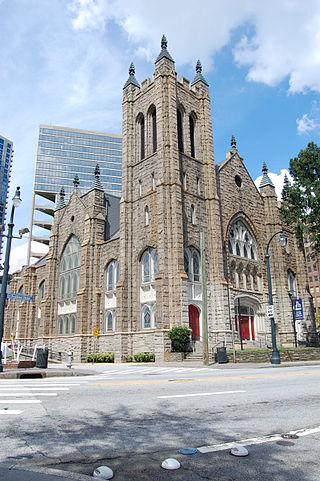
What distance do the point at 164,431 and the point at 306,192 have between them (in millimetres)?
29668

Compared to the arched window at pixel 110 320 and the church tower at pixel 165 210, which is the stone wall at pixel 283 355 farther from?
the arched window at pixel 110 320

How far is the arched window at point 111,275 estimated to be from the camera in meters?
32.3

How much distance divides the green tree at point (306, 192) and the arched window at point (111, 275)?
14864mm

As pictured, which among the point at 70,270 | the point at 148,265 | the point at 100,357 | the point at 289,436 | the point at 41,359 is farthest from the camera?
the point at 70,270

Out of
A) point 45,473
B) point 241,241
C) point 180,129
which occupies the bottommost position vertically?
point 45,473

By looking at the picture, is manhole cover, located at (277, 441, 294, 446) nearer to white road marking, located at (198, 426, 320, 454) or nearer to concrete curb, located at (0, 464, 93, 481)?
white road marking, located at (198, 426, 320, 454)

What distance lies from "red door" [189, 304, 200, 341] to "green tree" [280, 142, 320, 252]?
36.1ft

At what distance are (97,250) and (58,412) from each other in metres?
27.9

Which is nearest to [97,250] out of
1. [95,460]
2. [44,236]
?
[95,460]

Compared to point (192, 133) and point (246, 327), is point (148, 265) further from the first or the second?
point (192, 133)

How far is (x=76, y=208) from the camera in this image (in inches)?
1524

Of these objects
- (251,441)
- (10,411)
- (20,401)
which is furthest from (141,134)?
(251,441)

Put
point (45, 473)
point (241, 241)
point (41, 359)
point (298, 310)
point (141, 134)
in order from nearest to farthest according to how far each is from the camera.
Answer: point (45, 473)
point (41, 359)
point (298, 310)
point (141, 134)
point (241, 241)

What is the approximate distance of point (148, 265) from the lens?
29.0m
